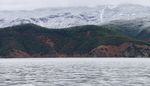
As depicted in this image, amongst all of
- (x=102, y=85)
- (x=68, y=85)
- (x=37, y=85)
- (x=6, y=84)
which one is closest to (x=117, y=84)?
(x=102, y=85)

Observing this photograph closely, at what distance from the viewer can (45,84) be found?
255ft

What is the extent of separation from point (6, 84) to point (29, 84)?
3927 millimetres

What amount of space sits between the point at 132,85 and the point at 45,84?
48.9ft

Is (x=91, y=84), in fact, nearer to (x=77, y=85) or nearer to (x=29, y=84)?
(x=77, y=85)

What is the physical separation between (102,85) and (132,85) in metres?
4.83

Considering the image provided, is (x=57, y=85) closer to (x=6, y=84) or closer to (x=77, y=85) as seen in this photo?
(x=77, y=85)

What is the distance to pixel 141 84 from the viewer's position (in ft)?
247

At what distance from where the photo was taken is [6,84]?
256 ft

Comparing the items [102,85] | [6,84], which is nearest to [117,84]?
[102,85]

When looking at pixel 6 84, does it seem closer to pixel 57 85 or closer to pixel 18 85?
pixel 18 85

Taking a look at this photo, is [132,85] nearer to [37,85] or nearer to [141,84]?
[141,84]

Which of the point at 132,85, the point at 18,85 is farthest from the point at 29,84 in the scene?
the point at 132,85

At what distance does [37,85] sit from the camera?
249 feet

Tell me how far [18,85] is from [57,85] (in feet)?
21.8
